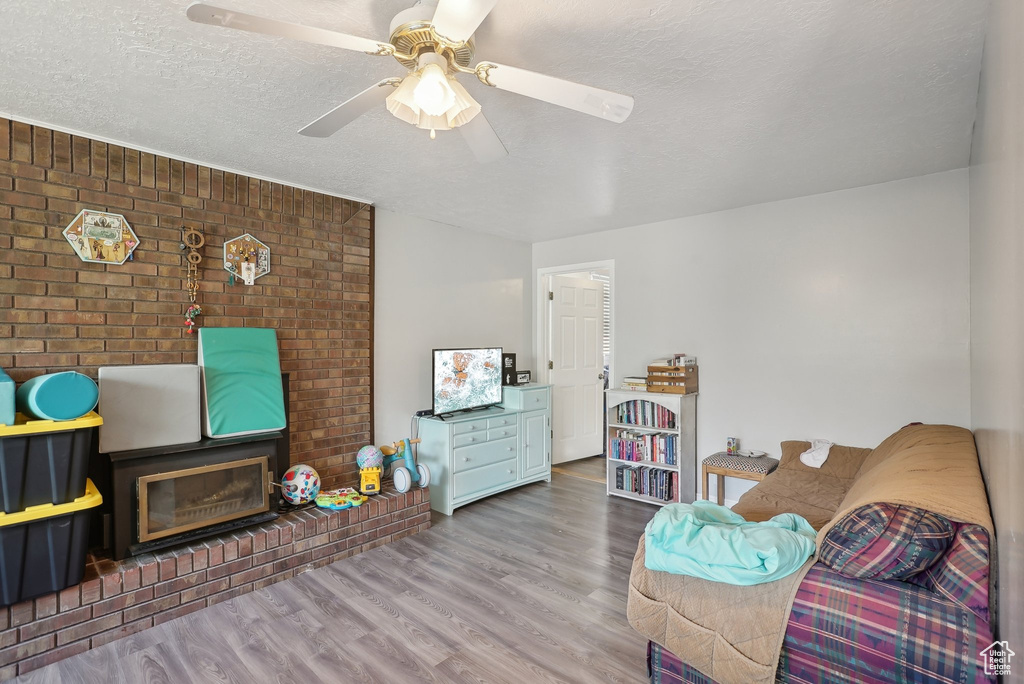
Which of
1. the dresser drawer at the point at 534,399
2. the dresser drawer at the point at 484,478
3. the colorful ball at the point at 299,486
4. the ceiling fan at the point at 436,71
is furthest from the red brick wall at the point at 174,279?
the ceiling fan at the point at 436,71

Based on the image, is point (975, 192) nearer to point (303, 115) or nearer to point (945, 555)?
point (945, 555)

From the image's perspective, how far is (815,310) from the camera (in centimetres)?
359

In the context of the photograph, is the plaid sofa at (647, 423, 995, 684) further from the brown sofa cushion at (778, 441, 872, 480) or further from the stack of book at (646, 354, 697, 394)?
the stack of book at (646, 354, 697, 394)

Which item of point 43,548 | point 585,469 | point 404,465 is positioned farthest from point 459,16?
point 585,469

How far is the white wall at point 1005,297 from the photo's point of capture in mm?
958

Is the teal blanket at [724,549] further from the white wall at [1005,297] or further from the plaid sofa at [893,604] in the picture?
the white wall at [1005,297]

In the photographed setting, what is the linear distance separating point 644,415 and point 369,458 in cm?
226

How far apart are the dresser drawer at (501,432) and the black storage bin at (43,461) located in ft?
8.51

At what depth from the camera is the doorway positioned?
5.32 meters

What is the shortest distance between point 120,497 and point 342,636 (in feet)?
4.24

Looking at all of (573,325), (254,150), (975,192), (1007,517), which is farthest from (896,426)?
(254,150)

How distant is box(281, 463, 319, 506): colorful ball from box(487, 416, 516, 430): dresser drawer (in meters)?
1.45

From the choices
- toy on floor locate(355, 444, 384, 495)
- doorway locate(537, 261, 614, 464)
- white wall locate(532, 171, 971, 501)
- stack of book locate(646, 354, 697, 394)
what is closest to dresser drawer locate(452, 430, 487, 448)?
toy on floor locate(355, 444, 384, 495)

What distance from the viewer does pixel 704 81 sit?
6.55 feet
